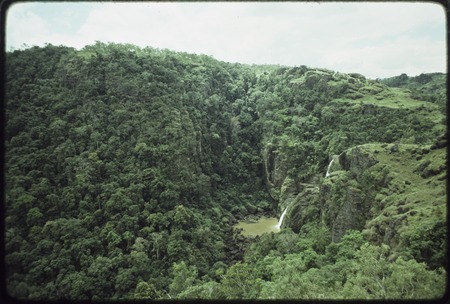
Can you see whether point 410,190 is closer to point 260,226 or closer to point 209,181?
point 260,226

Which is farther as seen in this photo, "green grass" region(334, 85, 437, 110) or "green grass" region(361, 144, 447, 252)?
"green grass" region(334, 85, 437, 110)

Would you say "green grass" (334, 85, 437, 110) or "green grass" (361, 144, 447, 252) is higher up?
"green grass" (334, 85, 437, 110)

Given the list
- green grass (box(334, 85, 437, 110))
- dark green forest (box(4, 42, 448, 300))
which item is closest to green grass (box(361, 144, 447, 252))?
dark green forest (box(4, 42, 448, 300))

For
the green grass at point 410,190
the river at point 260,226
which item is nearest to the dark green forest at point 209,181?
the green grass at point 410,190

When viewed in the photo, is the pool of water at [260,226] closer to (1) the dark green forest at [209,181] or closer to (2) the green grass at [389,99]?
(1) the dark green forest at [209,181]

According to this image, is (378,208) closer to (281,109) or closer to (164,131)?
(164,131)

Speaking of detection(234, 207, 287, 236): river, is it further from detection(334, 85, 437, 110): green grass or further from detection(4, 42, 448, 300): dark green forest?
detection(334, 85, 437, 110): green grass

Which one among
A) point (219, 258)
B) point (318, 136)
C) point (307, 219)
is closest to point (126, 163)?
point (219, 258)
